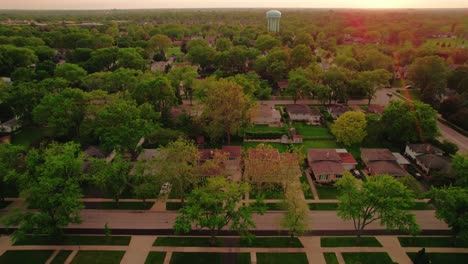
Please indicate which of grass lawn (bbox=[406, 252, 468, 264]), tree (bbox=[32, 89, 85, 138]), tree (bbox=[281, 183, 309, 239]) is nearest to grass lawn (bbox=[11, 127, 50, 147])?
tree (bbox=[32, 89, 85, 138])

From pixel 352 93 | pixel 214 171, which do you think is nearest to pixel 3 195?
pixel 214 171

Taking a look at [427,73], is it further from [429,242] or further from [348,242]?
[348,242]

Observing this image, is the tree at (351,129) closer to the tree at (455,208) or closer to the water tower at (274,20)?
the tree at (455,208)

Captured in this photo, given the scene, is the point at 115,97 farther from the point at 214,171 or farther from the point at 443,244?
the point at 443,244

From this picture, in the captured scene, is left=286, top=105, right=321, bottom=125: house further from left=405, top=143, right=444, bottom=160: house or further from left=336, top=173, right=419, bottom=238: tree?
left=336, top=173, right=419, bottom=238: tree

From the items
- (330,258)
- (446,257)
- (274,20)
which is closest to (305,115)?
(330,258)

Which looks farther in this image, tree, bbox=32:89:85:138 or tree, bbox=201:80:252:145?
tree, bbox=201:80:252:145

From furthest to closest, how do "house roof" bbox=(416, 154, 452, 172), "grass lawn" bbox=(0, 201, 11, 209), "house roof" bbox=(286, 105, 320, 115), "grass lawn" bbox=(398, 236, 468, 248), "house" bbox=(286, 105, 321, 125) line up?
1. "house roof" bbox=(286, 105, 320, 115)
2. "house" bbox=(286, 105, 321, 125)
3. "house roof" bbox=(416, 154, 452, 172)
4. "grass lawn" bbox=(0, 201, 11, 209)
5. "grass lawn" bbox=(398, 236, 468, 248)
